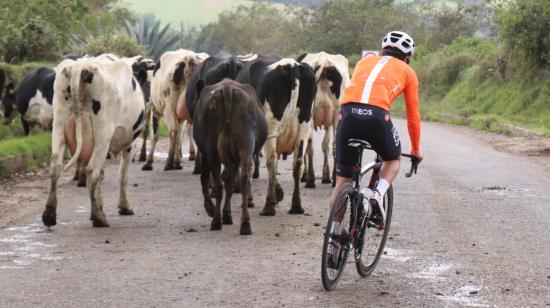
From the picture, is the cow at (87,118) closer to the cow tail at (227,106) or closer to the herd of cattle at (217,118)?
the herd of cattle at (217,118)

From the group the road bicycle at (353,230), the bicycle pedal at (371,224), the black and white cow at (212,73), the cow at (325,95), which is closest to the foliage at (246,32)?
the cow at (325,95)

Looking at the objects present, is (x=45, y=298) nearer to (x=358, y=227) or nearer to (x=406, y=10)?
(x=358, y=227)

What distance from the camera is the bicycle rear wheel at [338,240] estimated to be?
305 inches

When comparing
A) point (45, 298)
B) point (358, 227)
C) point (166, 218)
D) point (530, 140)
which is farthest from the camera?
point (530, 140)

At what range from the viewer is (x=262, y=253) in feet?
31.4

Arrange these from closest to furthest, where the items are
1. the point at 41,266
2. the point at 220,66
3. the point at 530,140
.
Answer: the point at 41,266, the point at 220,66, the point at 530,140

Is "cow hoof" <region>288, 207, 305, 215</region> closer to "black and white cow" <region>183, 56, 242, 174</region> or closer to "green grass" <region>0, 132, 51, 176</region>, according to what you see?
"black and white cow" <region>183, 56, 242, 174</region>

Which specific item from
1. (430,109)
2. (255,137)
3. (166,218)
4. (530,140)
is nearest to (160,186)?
(166,218)

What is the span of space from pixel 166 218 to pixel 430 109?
31237 mm

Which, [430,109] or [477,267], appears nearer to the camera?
[477,267]

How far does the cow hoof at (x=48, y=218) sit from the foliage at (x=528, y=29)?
24.7 m

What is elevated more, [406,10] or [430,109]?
[406,10]

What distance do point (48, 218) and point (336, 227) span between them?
405cm

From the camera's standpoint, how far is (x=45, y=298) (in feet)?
25.0
